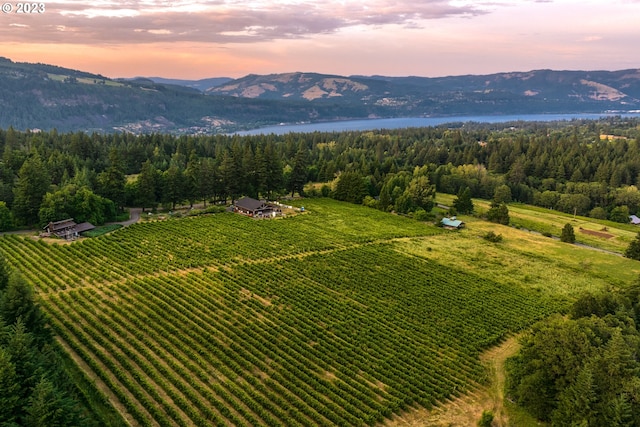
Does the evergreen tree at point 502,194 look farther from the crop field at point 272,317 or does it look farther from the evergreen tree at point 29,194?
the evergreen tree at point 29,194

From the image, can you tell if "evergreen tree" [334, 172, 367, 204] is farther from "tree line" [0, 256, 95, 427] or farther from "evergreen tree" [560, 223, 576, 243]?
"tree line" [0, 256, 95, 427]

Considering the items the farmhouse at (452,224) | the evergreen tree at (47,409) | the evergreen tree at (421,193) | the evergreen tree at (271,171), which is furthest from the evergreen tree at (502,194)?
the evergreen tree at (47,409)

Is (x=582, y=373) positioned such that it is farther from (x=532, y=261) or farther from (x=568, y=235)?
(x=568, y=235)

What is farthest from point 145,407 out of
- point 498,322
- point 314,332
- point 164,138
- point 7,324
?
point 164,138

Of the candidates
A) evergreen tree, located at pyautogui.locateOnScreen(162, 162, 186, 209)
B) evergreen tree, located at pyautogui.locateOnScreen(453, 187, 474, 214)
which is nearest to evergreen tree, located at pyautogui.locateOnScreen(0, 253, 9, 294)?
evergreen tree, located at pyautogui.locateOnScreen(162, 162, 186, 209)

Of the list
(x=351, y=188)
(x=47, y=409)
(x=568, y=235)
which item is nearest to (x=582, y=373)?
(x=47, y=409)

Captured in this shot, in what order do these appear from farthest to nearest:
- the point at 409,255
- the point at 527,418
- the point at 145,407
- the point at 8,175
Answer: the point at 8,175 → the point at 409,255 → the point at 527,418 → the point at 145,407

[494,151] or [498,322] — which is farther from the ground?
[494,151]

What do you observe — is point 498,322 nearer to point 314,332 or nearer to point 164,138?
point 314,332
